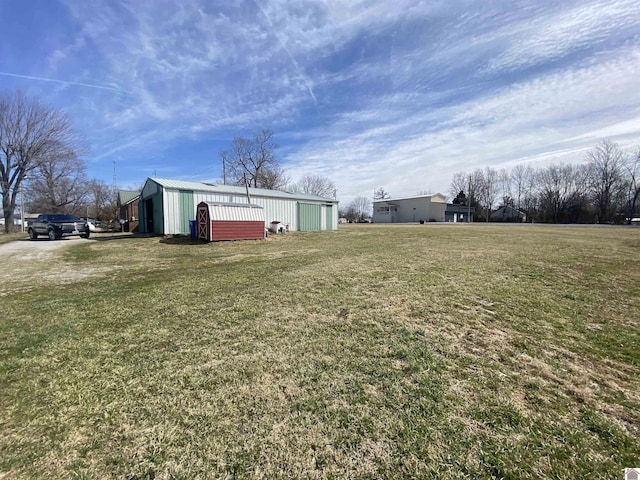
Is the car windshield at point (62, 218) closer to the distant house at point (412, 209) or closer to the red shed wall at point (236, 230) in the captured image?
the red shed wall at point (236, 230)

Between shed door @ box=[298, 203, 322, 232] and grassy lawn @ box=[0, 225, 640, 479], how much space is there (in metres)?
18.4

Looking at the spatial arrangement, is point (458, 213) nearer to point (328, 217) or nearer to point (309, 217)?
point (328, 217)

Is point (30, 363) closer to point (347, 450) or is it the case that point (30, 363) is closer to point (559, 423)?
point (347, 450)

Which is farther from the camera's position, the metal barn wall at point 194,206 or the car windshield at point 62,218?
the metal barn wall at point 194,206

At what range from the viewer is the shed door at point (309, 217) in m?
23.5

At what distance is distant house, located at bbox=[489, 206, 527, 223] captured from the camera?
193 ft

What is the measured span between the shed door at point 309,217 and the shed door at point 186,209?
8702 mm

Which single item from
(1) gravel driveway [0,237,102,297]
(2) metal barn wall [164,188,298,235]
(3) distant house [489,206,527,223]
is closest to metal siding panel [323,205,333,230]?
(2) metal barn wall [164,188,298,235]

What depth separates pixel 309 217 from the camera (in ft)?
78.9

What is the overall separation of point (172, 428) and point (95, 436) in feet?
1.71

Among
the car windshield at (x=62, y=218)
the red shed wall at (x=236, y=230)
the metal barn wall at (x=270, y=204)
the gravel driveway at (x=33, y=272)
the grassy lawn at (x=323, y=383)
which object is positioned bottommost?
the grassy lawn at (x=323, y=383)

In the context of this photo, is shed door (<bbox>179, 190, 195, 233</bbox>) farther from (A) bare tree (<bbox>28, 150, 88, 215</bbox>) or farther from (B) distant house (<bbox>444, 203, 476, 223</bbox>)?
(B) distant house (<bbox>444, 203, 476, 223</bbox>)

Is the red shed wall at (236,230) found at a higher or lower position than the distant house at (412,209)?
lower

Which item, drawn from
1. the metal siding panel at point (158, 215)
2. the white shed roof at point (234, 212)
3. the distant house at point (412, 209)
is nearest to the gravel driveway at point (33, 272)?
the white shed roof at point (234, 212)
